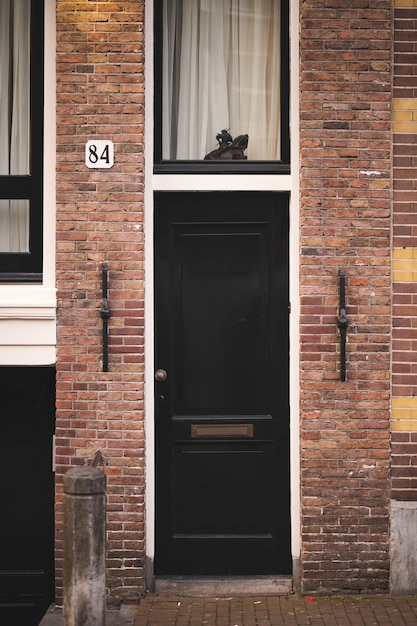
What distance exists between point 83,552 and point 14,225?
284cm

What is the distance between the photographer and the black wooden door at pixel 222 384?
6059 mm

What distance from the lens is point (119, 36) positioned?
577cm

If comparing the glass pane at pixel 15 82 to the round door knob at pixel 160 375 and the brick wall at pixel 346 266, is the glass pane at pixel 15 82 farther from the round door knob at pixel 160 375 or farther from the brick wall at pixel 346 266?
the brick wall at pixel 346 266

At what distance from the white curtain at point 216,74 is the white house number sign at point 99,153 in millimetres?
550

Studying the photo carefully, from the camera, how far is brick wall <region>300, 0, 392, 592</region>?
5.80 m

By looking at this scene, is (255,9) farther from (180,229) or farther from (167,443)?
(167,443)

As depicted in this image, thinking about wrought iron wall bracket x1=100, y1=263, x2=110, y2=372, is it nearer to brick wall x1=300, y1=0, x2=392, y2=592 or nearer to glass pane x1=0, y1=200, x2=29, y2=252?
glass pane x1=0, y1=200, x2=29, y2=252

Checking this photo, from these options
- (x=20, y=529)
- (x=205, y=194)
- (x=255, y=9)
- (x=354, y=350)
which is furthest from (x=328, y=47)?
(x=20, y=529)

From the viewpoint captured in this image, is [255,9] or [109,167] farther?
[255,9]

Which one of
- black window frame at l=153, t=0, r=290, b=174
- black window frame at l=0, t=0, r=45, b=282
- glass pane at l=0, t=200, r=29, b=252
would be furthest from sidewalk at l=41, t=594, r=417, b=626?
black window frame at l=153, t=0, r=290, b=174

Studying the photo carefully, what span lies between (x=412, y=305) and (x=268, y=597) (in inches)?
91.1

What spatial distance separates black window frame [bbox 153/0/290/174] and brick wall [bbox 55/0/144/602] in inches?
12.5

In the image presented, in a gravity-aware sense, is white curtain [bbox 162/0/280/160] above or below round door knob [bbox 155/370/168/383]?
above

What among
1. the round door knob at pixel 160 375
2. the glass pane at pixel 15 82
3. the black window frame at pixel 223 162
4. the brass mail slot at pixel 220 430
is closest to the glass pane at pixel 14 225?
the glass pane at pixel 15 82
